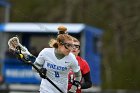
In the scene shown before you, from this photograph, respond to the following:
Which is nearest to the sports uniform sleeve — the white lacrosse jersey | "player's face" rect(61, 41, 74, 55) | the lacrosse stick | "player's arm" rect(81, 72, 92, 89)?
the white lacrosse jersey

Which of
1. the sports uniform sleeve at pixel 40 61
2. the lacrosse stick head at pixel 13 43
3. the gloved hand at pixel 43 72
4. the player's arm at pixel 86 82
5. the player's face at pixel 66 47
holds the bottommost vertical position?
the player's arm at pixel 86 82

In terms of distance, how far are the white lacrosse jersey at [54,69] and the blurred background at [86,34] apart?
8985mm

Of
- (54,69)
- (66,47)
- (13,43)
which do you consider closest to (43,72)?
(54,69)

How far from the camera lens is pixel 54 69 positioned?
10.1 meters

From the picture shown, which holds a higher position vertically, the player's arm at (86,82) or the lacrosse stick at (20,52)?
the lacrosse stick at (20,52)

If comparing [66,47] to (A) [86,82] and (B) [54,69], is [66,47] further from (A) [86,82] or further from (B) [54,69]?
(A) [86,82]

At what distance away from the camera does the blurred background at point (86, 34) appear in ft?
86.1

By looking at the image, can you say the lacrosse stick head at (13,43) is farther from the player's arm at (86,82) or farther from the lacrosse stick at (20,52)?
the player's arm at (86,82)

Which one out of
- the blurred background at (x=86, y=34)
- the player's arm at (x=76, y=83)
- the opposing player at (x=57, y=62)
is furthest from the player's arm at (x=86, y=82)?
the blurred background at (x=86, y=34)

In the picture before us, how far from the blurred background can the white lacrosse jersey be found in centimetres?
898

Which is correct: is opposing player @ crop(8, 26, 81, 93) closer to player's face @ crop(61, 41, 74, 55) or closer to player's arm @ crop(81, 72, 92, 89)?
player's face @ crop(61, 41, 74, 55)

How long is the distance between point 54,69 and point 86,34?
16548 millimetres

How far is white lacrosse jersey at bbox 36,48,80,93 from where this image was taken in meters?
10.1

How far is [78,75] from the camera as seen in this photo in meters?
10.6
